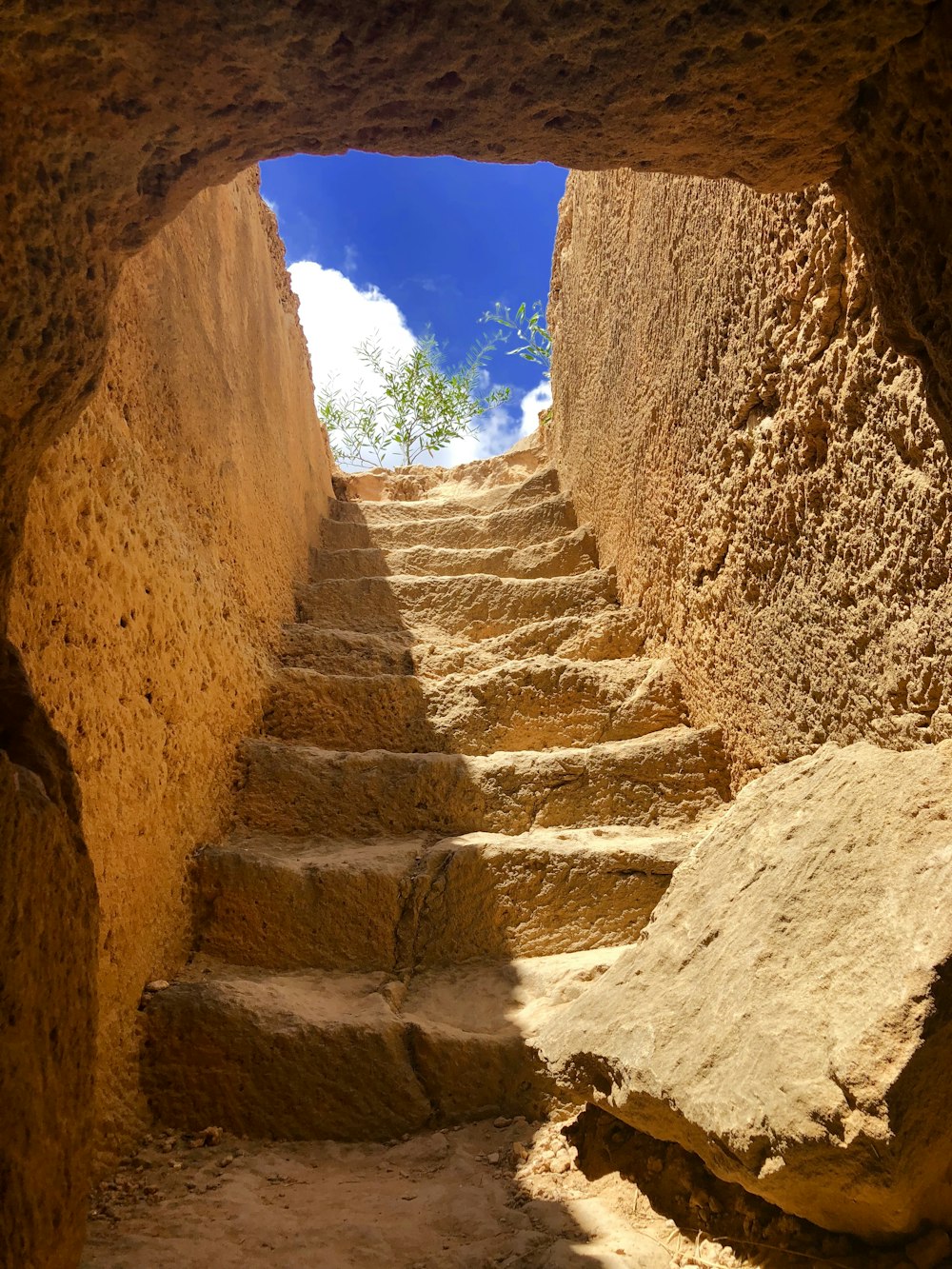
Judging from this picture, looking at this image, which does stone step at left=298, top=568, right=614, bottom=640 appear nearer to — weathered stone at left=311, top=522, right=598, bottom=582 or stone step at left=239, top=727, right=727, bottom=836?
weathered stone at left=311, top=522, right=598, bottom=582

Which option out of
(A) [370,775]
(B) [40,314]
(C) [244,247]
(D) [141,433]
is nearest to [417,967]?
(A) [370,775]

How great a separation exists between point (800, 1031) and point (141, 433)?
2.05 m

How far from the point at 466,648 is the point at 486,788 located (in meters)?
0.91

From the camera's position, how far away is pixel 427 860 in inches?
93.0

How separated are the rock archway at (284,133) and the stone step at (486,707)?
176cm

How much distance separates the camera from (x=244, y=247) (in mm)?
3744

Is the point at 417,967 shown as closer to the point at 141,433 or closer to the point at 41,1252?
the point at 41,1252

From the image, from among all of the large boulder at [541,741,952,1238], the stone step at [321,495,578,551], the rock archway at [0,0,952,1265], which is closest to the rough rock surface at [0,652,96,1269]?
the rock archway at [0,0,952,1265]

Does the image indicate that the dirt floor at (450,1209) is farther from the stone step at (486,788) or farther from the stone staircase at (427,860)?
the stone step at (486,788)

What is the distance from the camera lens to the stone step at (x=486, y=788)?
8.38ft

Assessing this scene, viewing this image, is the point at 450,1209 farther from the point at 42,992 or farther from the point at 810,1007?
the point at 42,992

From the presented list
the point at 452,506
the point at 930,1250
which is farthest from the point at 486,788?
the point at 452,506

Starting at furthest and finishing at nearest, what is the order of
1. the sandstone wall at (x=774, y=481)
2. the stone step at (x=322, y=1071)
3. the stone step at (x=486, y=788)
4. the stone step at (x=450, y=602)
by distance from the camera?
1. the stone step at (x=450, y=602)
2. the stone step at (x=486, y=788)
3. the stone step at (x=322, y=1071)
4. the sandstone wall at (x=774, y=481)

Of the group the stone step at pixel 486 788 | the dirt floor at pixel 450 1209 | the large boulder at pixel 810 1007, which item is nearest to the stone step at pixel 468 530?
the stone step at pixel 486 788
